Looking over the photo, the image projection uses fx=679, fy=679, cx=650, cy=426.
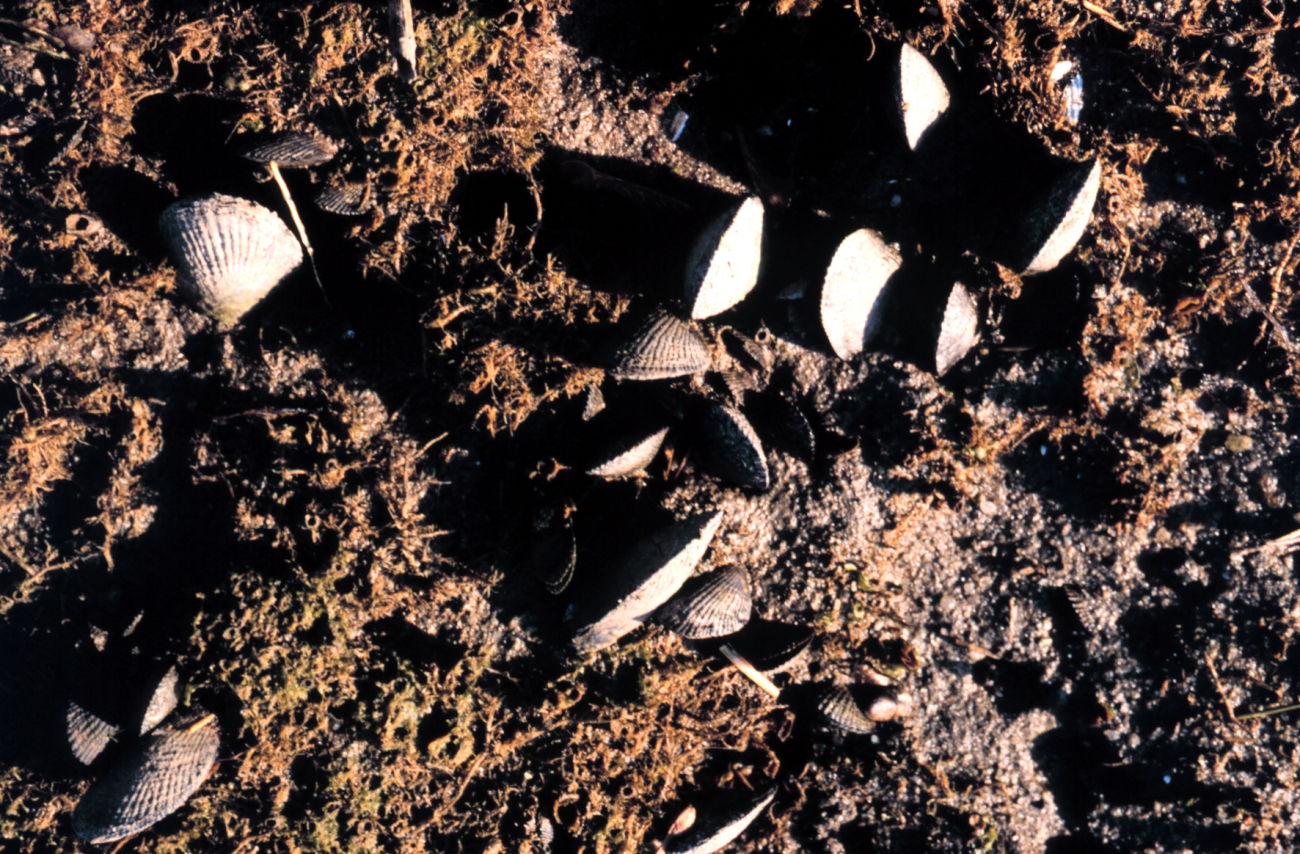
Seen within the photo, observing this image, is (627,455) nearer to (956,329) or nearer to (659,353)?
(659,353)

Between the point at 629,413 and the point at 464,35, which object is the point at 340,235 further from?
the point at 629,413

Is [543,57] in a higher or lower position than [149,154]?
higher

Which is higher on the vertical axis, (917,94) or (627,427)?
(917,94)

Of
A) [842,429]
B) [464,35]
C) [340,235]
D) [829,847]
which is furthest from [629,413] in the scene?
[829,847]

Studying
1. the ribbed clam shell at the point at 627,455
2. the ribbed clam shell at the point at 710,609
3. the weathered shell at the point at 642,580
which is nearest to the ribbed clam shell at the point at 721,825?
the ribbed clam shell at the point at 710,609

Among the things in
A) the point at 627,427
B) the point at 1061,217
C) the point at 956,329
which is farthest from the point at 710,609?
the point at 1061,217
